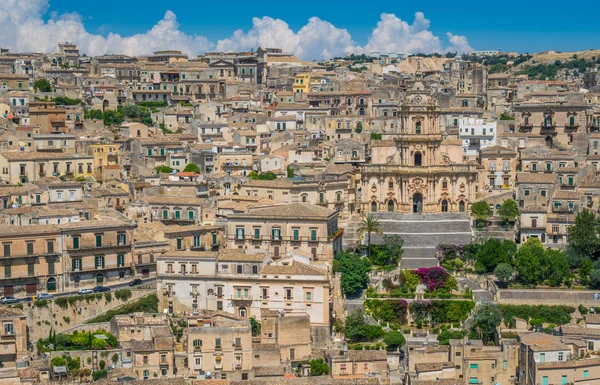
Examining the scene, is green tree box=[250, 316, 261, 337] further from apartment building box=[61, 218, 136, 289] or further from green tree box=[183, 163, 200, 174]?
green tree box=[183, 163, 200, 174]

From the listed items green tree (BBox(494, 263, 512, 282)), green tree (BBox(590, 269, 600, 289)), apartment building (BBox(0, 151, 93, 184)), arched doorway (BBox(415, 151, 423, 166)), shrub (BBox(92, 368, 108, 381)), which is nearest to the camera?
shrub (BBox(92, 368, 108, 381))

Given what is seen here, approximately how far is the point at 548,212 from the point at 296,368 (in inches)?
854

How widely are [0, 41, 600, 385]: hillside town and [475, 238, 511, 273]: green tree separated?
0.52 ft

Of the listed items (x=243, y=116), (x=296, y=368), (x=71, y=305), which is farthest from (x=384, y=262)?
(x=243, y=116)

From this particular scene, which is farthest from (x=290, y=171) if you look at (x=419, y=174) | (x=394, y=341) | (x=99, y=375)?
(x=99, y=375)

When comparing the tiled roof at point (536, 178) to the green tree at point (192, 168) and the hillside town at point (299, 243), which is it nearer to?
the hillside town at point (299, 243)

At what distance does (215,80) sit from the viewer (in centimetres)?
11019

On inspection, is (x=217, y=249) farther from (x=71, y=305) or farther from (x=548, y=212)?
(x=548, y=212)

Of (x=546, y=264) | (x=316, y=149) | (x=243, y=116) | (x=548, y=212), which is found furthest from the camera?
(x=243, y=116)

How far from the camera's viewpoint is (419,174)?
77.8 metres

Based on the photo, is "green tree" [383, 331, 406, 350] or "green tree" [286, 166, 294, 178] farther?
"green tree" [286, 166, 294, 178]

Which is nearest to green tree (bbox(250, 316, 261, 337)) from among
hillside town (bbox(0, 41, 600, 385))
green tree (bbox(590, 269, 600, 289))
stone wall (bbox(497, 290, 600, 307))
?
hillside town (bbox(0, 41, 600, 385))

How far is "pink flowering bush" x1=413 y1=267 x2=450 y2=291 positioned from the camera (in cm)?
6275

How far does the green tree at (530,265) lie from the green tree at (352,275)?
8.54 meters
